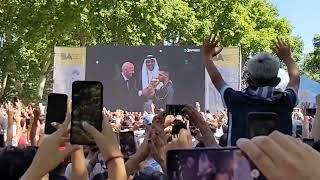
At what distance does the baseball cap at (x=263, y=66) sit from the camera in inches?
148

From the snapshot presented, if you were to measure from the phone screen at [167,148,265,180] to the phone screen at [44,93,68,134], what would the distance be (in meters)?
1.24

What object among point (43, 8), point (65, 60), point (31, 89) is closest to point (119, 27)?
point (43, 8)

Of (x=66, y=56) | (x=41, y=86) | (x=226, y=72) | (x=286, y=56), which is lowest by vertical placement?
(x=41, y=86)

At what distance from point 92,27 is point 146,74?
14.4 metres

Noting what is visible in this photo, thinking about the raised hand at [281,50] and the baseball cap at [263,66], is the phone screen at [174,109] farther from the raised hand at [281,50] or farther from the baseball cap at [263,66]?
the raised hand at [281,50]

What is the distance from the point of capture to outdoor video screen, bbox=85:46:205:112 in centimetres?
2406

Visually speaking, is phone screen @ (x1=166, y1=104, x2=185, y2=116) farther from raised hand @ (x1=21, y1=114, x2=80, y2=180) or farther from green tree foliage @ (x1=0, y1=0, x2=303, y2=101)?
green tree foliage @ (x1=0, y1=0, x2=303, y2=101)

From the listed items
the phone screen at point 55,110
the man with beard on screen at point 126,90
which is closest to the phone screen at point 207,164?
the phone screen at point 55,110

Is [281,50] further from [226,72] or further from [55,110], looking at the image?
[226,72]

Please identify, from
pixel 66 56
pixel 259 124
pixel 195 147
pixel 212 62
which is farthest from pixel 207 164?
pixel 66 56

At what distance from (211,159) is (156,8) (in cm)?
3637

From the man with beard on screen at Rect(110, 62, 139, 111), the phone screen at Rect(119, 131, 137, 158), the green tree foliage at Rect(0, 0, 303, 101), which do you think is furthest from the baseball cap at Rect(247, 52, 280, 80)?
the green tree foliage at Rect(0, 0, 303, 101)

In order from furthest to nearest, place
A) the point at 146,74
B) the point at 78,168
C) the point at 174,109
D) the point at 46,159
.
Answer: the point at 146,74
the point at 174,109
the point at 78,168
the point at 46,159

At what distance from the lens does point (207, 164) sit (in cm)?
172
